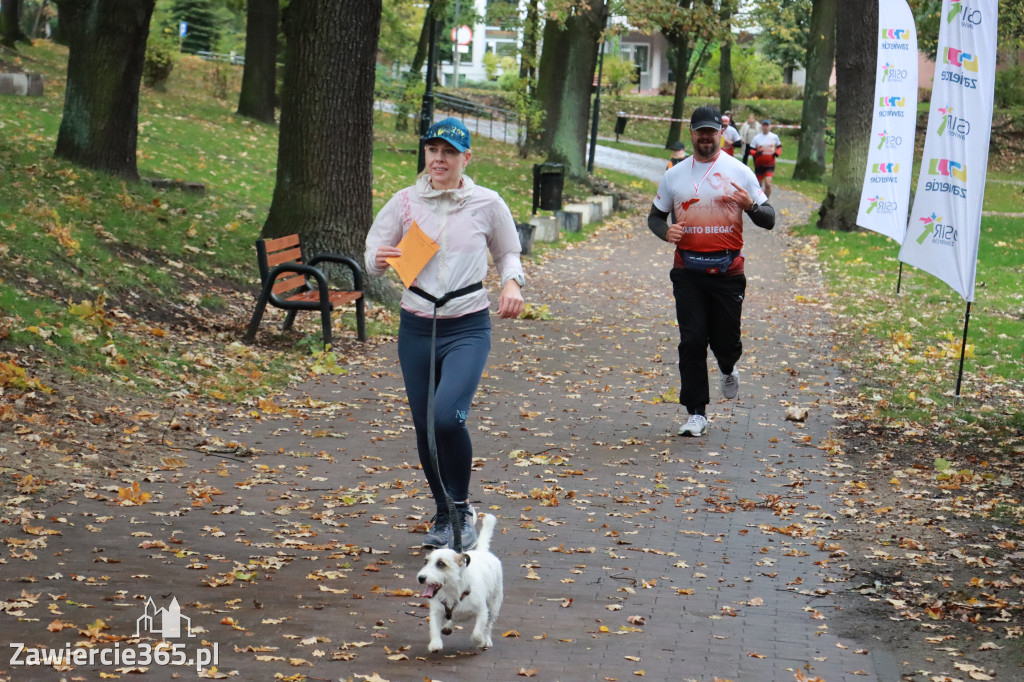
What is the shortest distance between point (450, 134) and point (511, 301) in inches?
32.9

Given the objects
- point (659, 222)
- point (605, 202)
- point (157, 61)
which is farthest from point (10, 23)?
point (659, 222)

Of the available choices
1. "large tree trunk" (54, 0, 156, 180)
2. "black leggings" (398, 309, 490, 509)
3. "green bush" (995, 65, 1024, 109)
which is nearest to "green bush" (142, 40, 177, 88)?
"large tree trunk" (54, 0, 156, 180)

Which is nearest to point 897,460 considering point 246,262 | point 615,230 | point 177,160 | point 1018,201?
point 246,262

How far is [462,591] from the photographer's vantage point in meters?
4.96

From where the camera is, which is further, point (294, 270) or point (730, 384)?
point (294, 270)

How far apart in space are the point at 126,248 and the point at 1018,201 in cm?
3018

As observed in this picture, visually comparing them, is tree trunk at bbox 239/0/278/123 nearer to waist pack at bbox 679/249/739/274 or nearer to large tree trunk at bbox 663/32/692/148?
large tree trunk at bbox 663/32/692/148

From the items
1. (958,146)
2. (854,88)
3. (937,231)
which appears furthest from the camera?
(854,88)

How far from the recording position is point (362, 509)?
7.38 meters

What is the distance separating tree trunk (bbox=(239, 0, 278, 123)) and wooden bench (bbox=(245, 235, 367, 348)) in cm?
1817

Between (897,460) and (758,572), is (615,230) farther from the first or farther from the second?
(758,572)

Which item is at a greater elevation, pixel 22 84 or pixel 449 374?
pixel 22 84

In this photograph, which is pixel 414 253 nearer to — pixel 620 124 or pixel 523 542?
pixel 523 542

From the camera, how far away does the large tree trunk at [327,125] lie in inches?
541
